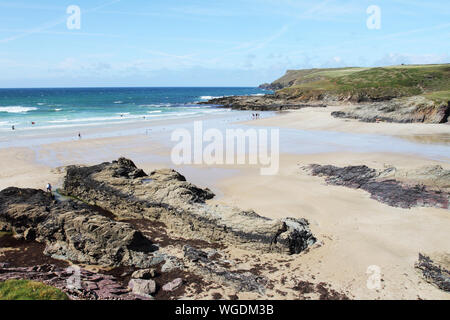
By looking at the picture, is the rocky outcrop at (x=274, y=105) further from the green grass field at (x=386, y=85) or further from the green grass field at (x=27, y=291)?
the green grass field at (x=27, y=291)

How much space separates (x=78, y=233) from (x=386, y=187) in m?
16.1

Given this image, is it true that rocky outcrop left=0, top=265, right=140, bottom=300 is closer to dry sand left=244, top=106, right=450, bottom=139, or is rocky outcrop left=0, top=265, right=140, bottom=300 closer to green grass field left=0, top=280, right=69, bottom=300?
green grass field left=0, top=280, right=69, bottom=300

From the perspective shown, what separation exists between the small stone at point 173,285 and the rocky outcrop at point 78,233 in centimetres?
162

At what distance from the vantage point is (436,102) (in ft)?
165

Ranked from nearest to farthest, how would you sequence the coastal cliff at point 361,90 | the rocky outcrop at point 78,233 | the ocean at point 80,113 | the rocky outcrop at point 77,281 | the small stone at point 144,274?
the rocky outcrop at point 77,281
the small stone at point 144,274
the rocky outcrop at point 78,233
the ocean at point 80,113
the coastal cliff at point 361,90

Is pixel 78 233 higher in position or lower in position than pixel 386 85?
lower

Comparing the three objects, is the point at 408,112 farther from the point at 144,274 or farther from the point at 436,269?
the point at 144,274

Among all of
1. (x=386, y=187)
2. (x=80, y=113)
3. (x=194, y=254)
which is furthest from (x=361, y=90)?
(x=194, y=254)

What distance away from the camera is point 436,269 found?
434 inches

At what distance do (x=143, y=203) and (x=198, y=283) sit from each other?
674cm

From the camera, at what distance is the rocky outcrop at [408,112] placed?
4894 cm

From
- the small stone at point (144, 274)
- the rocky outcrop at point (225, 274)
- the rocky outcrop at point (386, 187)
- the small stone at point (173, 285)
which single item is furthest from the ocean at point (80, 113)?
the small stone at point (173, 285)

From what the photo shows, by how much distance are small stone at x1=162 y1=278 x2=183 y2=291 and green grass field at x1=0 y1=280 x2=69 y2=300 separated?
2.83 metres
